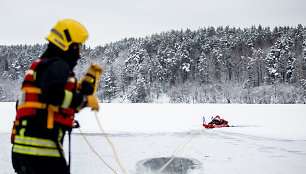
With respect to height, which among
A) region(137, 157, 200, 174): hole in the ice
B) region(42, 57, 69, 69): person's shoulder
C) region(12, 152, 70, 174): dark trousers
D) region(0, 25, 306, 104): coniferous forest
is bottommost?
region(137, 157, 200, 174): hole in the ice

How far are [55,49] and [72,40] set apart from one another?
130 millimetres

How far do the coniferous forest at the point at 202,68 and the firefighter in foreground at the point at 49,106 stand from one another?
136ft

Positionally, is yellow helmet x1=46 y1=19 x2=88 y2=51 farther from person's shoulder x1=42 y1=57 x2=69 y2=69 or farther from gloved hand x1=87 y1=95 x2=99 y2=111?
gloved hand x1=87 y1=95 x2=99 y2=111

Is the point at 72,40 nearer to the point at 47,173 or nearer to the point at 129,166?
the point at 47,173

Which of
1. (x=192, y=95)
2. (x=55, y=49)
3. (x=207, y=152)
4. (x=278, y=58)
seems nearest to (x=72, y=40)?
(x=55, y=49)

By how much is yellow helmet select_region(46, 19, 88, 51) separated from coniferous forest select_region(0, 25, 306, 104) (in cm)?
4127

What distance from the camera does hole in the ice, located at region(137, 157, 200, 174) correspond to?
4.70 metres

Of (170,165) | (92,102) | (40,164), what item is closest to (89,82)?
(92,102)

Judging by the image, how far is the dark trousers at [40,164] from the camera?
1592 millimetres

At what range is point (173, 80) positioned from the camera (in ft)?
203

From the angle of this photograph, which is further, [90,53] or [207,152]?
[90,53]

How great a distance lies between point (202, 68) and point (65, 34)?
185ft

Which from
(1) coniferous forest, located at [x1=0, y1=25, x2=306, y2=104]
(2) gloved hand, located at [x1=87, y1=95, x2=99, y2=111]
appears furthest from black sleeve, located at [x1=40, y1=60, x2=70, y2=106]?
(1) coniferous forest, located at [x1=0, y1=25, x2=306, y2=104]

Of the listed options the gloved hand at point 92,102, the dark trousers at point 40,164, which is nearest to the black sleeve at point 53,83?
the gloved hand at point 92,102
